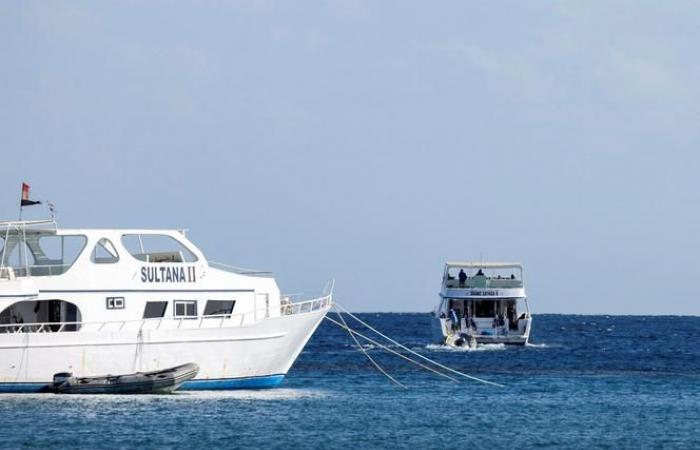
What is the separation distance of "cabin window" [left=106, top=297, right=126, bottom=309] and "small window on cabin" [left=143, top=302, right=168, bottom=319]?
2.14ft

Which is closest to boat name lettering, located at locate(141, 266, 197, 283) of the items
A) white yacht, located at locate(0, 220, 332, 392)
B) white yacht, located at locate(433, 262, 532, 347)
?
white yacht, located at locate(0, 220, 332, 392)

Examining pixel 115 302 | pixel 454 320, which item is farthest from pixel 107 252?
pixel 454 320

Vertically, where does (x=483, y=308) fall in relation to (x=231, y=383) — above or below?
above

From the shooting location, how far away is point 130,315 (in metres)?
38.9

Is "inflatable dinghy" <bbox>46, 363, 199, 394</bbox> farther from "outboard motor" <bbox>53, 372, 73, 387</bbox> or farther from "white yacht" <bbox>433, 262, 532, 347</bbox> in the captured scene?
"white yacht" <bbox>433, 262, 532, 347</bbox>

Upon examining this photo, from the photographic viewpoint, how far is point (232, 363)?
39.8 meters

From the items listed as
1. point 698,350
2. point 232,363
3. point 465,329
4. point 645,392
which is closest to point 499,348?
point 465,329

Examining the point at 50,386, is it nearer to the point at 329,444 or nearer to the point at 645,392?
the point at 329,444

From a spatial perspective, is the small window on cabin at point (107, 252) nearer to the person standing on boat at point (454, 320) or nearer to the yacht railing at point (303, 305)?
the yacht railing at point (303, 305)

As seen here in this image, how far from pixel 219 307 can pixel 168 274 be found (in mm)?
1718

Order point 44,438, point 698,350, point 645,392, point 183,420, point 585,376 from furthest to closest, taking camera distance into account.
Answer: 1. point 698,350
2. point 585,376
3. point 645,392
4. point 183,420
5. point 44,438

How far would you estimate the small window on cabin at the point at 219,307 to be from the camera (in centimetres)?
4003

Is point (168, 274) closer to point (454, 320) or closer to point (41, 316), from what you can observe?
point (41, 316)

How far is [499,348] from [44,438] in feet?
135
